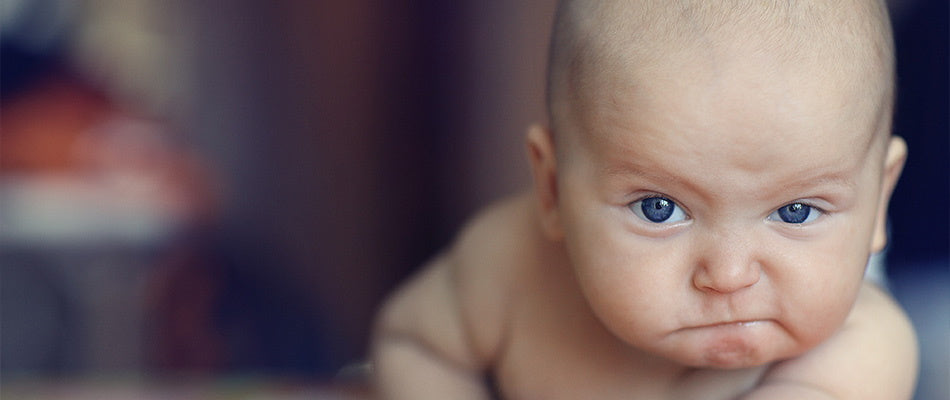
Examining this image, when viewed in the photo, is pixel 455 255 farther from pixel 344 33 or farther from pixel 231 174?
pixel 231 174

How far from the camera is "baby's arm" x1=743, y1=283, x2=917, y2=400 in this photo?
0.79 meters

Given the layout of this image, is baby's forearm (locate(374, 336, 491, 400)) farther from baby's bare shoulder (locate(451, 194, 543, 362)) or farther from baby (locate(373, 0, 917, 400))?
baby (locate(373, 0, 917, 400))

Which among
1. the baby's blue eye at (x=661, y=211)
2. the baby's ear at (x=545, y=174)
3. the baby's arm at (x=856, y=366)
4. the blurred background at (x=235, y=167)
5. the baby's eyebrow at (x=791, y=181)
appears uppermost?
the blurred background at (x=235, y=167)

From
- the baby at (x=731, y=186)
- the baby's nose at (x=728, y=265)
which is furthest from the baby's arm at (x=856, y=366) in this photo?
the baby's nose at (x=728, y=265)

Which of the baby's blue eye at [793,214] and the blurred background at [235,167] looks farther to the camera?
the blurred background at [235,167]

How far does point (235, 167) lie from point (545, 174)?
1607 mm

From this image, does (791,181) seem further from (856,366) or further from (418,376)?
(418,376)

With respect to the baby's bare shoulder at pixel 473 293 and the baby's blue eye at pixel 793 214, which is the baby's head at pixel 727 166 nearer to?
the baby's blue eye at pixel 793 214

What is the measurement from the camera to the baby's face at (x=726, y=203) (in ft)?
2.28

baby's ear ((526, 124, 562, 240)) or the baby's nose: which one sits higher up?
baby's ear ((526, 124, 562, 240))

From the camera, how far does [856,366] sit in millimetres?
796

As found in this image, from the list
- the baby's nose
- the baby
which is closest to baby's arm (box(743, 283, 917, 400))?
the baby

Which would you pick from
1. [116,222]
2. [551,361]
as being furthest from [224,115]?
[551,361]

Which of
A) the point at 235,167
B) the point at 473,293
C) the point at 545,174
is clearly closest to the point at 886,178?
the point at 545,174
